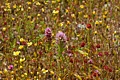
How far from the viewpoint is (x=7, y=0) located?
680 cm

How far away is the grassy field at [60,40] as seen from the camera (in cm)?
468

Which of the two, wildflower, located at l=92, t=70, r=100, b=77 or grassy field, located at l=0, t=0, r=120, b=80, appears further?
grassy field, located at l=0, t=0, r=120, b=80

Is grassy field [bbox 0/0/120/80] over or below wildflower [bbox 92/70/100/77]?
over

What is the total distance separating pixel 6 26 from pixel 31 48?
915 millimetres

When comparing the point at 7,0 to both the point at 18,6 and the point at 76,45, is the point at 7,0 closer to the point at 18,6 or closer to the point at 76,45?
the point at 18,6

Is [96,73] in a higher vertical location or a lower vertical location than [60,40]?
lower

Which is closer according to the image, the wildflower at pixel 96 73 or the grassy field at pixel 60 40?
the wildflower at pixel 96 73

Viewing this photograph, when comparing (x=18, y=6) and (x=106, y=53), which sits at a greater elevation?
(x=18, y=6)

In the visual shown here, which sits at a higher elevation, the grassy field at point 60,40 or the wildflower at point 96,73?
the grassy field at point 60,40

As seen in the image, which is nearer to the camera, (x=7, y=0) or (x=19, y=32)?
(x=19, y=32)

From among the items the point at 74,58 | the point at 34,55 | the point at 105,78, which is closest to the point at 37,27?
the point at 34,55

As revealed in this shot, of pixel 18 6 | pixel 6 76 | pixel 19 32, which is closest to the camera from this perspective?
pixel 6 76

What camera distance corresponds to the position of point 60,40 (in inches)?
172

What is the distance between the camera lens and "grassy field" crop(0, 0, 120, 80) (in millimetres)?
4684
